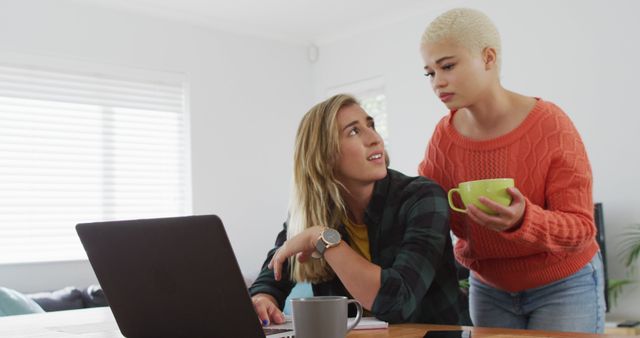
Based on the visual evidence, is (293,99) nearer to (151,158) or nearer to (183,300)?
(151,158)

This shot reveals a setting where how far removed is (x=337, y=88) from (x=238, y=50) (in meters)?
0.85

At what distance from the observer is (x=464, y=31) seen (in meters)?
1.63

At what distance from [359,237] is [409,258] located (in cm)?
30

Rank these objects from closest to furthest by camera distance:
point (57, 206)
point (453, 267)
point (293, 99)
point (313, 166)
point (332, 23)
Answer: point (453, 267) < point (313, 166) < point (57, 206) < point (332, 23) < point (293, 99)

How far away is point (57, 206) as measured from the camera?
4590 millimetres

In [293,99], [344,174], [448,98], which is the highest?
[293,99]

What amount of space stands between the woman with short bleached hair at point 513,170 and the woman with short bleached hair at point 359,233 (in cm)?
16

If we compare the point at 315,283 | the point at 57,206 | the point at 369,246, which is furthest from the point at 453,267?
the point at 57,206

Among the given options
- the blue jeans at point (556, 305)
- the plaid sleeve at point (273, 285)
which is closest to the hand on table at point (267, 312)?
the plaid sleeve at point (273, 285)

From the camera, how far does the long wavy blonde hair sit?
1.70m

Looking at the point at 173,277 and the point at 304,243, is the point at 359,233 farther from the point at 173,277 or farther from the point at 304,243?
the point at 173,277

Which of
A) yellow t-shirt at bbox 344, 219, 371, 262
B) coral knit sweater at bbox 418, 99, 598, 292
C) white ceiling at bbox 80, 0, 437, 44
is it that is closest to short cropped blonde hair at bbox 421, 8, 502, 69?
coral knit sweater at bbox 418, 99, 598, 292

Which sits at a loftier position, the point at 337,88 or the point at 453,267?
the point at 337,88

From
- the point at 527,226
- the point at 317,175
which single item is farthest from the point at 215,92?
the point at 527,226
